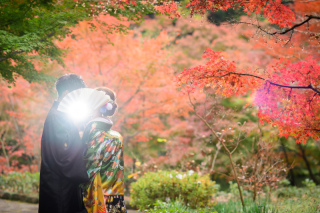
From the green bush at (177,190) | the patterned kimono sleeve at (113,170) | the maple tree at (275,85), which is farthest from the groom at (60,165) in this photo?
the green bush at (177,190)

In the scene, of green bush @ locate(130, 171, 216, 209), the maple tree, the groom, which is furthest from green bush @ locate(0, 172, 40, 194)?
the groom

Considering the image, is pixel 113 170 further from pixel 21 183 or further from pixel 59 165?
pixel 21 183

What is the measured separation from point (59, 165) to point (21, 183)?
7.77m

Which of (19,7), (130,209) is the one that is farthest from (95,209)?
(130,209)

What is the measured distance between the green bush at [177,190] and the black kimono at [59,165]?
3.49m

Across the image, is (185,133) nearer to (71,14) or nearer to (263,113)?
(263,113)

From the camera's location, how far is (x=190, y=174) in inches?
238

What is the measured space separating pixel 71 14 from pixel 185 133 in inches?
277

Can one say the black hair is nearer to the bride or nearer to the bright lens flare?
the bright lens flare

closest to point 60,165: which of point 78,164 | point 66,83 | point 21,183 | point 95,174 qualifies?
point 78,164

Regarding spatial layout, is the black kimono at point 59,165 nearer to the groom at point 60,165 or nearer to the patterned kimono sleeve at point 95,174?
the groom at point 60,165

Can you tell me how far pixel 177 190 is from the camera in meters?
5.71

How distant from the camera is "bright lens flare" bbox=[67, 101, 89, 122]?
2502 mm

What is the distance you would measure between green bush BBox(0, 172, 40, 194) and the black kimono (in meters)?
6.96
